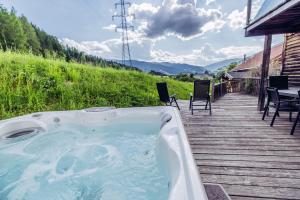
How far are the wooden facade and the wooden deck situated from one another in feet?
9.19

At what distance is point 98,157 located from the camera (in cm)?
267

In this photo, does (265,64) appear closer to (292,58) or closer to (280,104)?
(280,104)

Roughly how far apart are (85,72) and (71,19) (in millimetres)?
3937

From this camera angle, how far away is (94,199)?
5.84ft

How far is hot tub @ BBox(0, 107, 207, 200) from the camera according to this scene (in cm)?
184

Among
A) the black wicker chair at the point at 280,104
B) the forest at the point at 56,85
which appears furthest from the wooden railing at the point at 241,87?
the black wicker chair at the point at 280,104

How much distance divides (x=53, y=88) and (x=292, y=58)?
23.5 feet

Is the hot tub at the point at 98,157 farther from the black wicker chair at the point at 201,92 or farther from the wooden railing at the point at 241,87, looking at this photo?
the wooden railing at the point at 241,87

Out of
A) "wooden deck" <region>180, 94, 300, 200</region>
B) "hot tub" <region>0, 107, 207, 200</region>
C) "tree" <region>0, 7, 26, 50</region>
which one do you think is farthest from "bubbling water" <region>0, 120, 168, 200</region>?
"tree" <region>0, 7, 26, 50</region>

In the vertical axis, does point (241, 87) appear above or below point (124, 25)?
below

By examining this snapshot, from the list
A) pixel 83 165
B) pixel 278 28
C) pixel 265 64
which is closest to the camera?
pixel 83 165

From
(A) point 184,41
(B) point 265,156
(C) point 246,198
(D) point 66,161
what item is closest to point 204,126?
(B) point 265,156

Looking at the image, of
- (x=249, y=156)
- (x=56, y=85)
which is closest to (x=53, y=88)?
(x=56, y=85)

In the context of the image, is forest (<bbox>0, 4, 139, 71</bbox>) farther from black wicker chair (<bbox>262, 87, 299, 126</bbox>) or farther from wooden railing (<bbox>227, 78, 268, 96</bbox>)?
black wicker chair (<bbox>262, 87, 299, 126</bbox>)
